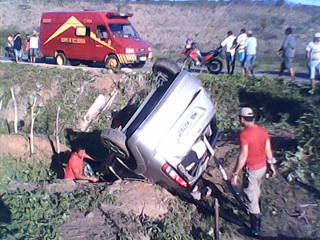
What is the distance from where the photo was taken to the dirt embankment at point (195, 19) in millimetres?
39188

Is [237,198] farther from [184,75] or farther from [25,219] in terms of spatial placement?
[25,219]

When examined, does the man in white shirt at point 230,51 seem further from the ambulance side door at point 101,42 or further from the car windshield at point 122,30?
the ambulance side door at point 101,42

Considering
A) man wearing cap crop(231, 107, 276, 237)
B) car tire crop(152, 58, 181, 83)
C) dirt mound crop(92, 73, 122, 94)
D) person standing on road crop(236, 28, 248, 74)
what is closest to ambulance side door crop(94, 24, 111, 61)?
dirt mound crop(92, 73, 122, 94)

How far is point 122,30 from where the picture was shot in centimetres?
2127

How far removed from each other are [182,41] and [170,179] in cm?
3606

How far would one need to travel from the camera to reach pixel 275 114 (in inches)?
486

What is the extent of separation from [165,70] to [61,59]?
14722mm

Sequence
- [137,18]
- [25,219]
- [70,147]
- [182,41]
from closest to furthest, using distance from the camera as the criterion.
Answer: [25,219] → [70,147] → [182,41] → [137,18]

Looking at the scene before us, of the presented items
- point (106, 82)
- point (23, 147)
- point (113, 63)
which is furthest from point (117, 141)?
point (113, 63)

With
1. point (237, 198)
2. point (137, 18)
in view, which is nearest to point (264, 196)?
point (237, 198)

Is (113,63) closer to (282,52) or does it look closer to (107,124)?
(107,124)

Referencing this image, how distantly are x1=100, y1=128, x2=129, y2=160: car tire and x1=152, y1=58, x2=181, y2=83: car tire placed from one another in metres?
1.48

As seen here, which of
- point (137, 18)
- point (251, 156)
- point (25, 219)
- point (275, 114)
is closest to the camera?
point (251, 156)

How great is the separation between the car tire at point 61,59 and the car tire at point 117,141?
15289 mm
